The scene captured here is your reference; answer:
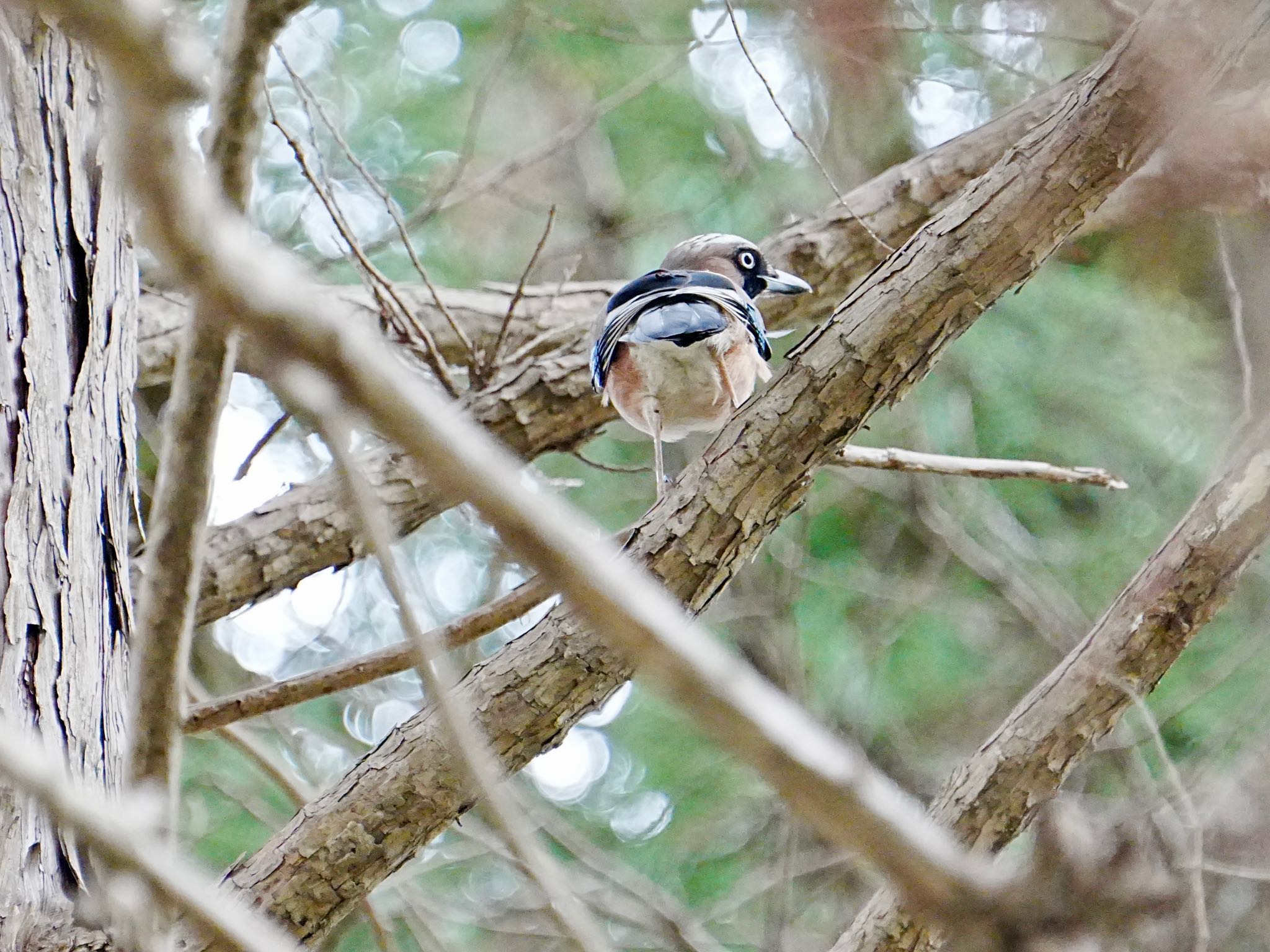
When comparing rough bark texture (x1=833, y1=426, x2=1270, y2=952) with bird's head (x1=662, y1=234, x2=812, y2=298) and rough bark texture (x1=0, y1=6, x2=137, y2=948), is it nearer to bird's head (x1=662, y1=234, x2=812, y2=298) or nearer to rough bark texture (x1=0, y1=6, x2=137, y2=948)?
rough bark texture (x1=0, y1=6, x2=137, y2=948)

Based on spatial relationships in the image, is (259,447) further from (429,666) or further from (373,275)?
(429,666)

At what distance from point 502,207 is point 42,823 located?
553cm

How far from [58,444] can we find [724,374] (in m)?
1.59

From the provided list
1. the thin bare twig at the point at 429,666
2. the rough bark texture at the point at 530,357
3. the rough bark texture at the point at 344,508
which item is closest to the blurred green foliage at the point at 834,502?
the rough bark texture at the point at 530,357

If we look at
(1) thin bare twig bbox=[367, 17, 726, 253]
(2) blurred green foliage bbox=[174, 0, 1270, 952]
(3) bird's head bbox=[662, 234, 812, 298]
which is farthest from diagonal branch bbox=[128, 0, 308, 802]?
(2) blurred green foliage bbox=[174, 0, 1270, 952]

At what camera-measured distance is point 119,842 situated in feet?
2.69

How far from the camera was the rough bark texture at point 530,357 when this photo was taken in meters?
3.24

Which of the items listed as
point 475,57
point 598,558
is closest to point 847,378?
point 598,558

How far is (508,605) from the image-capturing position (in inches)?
110

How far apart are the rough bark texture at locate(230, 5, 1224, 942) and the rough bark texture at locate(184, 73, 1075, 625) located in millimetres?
1386

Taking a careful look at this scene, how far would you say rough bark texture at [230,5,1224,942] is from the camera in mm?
1901

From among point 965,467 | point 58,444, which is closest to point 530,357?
point 965,467

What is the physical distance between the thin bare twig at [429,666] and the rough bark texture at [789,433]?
95 centimetres

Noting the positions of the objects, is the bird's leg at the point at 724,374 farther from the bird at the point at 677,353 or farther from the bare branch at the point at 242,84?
the bare branch at the point at 242,84
